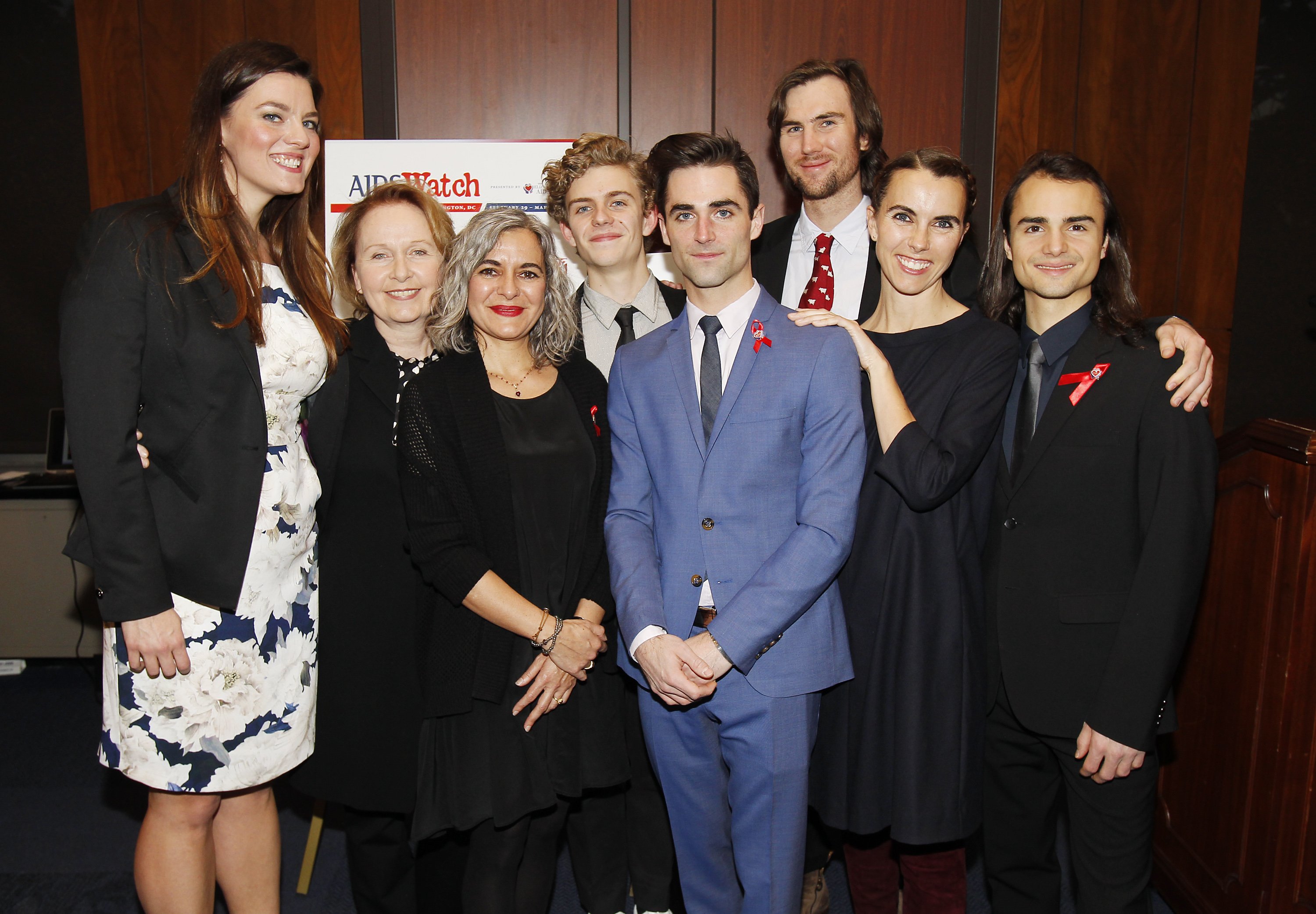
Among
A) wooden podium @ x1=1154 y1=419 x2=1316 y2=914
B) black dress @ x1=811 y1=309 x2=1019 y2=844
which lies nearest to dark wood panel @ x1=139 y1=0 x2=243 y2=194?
black dress @ x1=811 y1=309 x2=1019 y2=844

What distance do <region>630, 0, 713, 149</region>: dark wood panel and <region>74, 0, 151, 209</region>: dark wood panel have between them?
2.43 metres

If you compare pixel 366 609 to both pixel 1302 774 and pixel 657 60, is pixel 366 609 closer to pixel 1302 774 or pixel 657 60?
pixel 1302 774

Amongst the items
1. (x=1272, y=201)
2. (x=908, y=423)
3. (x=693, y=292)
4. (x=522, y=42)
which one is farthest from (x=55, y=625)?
(x=1272, y=201)

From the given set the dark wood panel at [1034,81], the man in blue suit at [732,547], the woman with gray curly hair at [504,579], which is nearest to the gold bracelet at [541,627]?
the woman with gray curly hair at [504,579]

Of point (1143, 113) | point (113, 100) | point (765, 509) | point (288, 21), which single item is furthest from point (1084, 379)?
Answer: point (113, 100)

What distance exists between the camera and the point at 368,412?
2.11 m

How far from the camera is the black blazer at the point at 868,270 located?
249cm

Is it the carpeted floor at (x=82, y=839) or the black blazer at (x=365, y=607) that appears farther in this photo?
the carpeted floor at (x=82, y=839)

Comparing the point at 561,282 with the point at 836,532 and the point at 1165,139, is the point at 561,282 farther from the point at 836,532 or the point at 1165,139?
the point at 1165,139

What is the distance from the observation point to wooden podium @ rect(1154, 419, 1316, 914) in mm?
1990

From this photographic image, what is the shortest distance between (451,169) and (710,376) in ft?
6.91

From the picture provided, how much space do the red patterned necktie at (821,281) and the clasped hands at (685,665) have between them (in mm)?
1254

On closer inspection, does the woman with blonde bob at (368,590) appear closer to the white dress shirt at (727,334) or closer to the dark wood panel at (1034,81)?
the white dress shirt at (727,334)

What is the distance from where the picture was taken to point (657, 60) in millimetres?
4078
